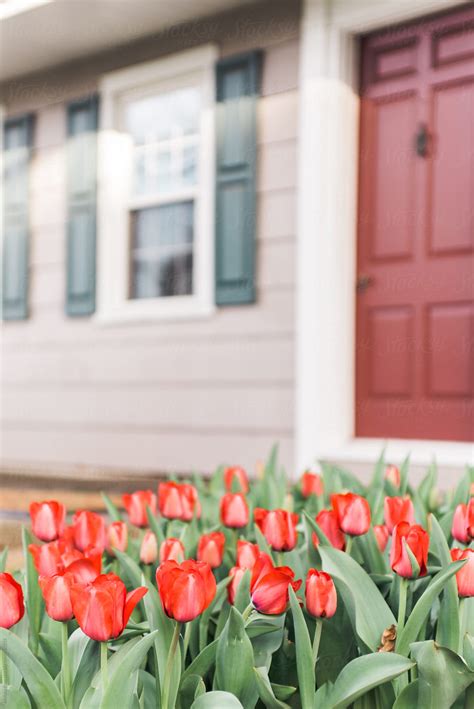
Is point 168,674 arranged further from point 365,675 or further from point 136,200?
point 136,200

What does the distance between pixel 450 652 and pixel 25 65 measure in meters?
5.53

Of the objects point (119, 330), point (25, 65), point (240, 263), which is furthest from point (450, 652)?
point (25, 65)

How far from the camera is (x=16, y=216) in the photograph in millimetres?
5625

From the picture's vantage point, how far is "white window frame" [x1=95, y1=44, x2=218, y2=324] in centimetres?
461

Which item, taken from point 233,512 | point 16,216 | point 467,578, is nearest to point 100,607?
point 467,578

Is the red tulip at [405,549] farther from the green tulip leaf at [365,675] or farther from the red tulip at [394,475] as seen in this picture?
the red tulip at [394,475]

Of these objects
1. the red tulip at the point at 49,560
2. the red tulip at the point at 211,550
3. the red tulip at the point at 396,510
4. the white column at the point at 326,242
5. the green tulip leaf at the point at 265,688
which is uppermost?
the white column at the point at 326,242

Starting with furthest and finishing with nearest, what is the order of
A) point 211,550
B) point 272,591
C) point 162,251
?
point 162,251 < point 211,550 < point 272,591

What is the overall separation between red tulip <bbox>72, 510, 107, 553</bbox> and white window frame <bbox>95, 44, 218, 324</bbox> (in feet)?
11.7

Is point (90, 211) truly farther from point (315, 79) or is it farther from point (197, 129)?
point (315, 79)

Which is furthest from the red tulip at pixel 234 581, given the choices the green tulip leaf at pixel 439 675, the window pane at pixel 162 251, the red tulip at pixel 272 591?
the window pane at pixel 162 251

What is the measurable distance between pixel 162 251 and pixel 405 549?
433 centimetres

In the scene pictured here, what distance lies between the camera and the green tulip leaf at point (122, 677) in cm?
61

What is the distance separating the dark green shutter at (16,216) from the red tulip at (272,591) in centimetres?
507
